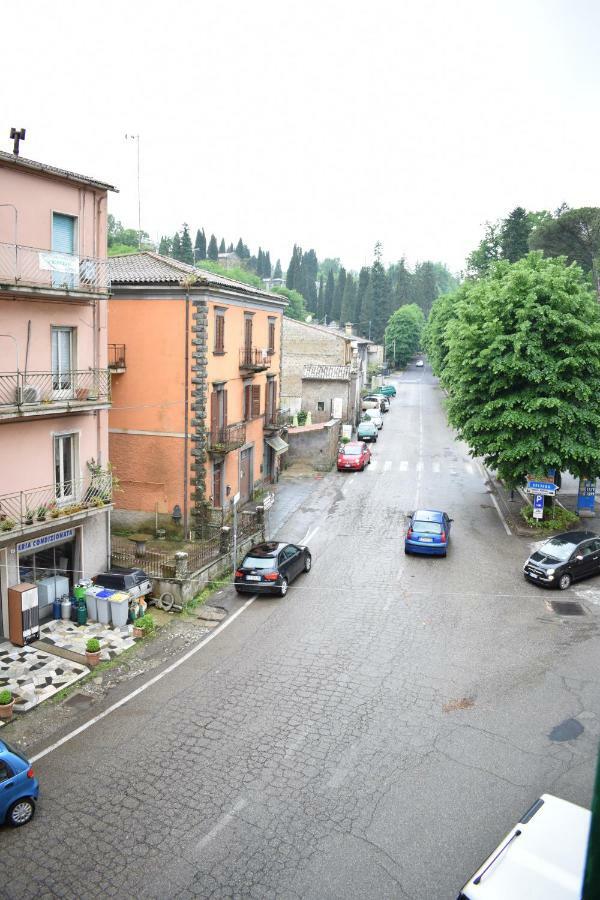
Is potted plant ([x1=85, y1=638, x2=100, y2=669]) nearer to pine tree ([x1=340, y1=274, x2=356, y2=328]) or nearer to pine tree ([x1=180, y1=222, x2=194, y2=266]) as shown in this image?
pine tree ([x1=180, y1=222, x2=194, y2=266])

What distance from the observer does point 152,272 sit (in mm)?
25688

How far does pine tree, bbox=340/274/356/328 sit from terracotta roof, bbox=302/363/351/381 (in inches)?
3049

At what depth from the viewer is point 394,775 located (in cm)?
1192

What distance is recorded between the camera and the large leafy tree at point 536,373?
85.6ft

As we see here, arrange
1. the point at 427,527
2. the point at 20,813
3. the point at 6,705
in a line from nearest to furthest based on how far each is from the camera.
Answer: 1. the point at 20,813
2. the point at 6,705
3. the point at 427,527

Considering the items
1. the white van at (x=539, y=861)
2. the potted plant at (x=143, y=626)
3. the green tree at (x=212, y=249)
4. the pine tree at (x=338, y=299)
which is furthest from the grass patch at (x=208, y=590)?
the green tree at (x=212, y=249)

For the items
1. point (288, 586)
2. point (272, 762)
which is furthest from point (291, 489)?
point (272, 762)

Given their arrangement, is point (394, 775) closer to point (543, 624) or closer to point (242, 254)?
point (543, 624)

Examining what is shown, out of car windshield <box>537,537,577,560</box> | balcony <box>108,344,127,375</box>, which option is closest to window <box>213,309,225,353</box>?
balcony <box>108,344,127,375</box>

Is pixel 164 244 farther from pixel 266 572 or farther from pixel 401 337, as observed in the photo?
pixel 266 572

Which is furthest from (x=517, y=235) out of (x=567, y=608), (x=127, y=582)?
(x=127, y=582)

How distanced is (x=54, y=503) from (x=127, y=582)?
2.99 m

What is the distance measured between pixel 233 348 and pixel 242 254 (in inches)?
6019

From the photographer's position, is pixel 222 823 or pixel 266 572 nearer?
pixel 222 823
